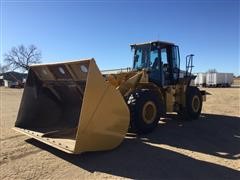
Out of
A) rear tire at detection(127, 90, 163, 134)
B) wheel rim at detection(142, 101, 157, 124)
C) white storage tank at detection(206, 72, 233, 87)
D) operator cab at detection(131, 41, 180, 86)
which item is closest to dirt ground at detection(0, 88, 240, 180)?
rear tire at detection(127, 90, 163, 134)

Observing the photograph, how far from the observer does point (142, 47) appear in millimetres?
10695

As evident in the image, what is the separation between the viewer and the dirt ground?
18.6 ft

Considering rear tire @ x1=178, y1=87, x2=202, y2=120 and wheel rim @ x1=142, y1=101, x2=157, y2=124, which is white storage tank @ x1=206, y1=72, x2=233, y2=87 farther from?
wheel rim @ x1=142, y1=101, x2=157, y2=124

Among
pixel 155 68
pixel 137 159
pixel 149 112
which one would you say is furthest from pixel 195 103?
pixel 137 159

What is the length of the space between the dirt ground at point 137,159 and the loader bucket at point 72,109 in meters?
0.31

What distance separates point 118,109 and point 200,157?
6.40 feet

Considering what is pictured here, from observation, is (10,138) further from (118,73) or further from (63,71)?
(118,73)

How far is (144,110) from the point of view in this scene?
8.41 m

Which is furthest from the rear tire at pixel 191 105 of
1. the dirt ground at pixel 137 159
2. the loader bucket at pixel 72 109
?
the loader bucket at pixel 72 109

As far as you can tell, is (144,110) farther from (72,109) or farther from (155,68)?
(155,68)

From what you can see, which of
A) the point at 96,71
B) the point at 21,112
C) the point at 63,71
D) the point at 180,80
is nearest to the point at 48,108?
the point at 21,112

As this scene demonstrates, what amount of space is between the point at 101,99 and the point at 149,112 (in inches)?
102

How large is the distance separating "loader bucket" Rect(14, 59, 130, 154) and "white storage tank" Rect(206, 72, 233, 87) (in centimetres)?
4481

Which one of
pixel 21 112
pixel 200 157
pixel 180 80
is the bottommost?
pixel 200 157
